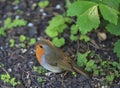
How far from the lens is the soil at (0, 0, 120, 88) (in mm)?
3922

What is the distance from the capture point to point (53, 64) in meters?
3.79

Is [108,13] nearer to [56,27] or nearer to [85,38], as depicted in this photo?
[85,38]

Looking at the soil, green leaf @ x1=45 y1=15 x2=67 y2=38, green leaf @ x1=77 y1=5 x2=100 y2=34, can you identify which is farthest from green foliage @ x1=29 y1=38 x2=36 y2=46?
green leaf @ x1=77 y1=5 x2=100 y2=34

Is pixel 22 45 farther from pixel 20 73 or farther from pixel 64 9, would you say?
pixel 64 9

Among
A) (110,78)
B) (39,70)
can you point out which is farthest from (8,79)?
(110,78)

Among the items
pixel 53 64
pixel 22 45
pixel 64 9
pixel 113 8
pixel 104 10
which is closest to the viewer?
pixel 104 10

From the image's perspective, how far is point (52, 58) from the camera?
3.80 m

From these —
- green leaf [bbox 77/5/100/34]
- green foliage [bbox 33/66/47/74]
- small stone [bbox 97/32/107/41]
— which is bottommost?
green foliage [bbox 33/66/47/74]

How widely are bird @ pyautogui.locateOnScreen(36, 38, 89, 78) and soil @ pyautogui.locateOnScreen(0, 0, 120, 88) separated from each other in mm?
168

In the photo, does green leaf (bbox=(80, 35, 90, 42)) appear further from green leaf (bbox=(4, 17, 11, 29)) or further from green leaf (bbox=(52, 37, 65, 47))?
green leaf (bbox=(4, 17, 11, 29))

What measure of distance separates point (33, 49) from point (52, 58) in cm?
63

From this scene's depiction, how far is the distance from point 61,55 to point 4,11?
148 centimetres

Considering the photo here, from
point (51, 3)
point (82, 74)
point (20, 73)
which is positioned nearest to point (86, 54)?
point (82, 74)

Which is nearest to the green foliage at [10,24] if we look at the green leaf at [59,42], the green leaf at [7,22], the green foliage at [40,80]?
the green leaf at [7,22]
